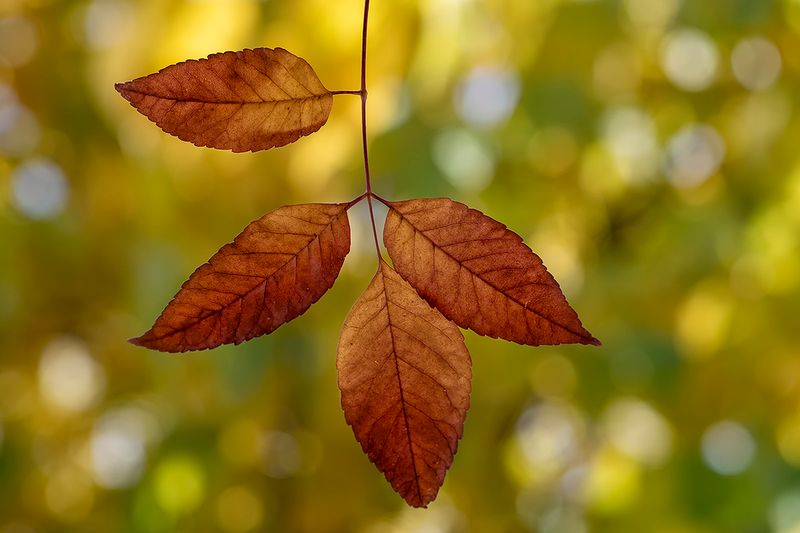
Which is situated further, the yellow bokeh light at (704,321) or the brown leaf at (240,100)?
the yellow bokeh light at (704,321)

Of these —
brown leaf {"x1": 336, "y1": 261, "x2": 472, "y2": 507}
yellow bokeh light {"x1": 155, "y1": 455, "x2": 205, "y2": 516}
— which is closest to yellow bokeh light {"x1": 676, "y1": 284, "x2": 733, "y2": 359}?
yellow bokeh light {"x1": 155, "y1": 455, "x2": 205, "y2": 516}

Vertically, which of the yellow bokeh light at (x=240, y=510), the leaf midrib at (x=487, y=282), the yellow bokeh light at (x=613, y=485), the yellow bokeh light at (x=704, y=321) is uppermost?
the leaf midrib at (x=487, y=282)

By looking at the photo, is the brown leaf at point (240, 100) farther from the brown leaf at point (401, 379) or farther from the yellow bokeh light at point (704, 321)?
the yellow bokeh light at point (704, 321)

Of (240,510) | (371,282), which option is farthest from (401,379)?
(240,510)

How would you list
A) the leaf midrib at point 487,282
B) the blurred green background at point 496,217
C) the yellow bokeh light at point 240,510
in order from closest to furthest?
1. the leaf midrib at point 487,282
2. the blurred green background at point 496,217
3. the yellow bokeh light at point 240,510

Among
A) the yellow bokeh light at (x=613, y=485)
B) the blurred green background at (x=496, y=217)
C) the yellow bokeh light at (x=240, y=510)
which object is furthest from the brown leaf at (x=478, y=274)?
the yellow bokeh light at (x=240, y=510)

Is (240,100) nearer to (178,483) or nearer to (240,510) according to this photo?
(178,483)

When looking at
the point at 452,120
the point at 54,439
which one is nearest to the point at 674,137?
the point at 452,120

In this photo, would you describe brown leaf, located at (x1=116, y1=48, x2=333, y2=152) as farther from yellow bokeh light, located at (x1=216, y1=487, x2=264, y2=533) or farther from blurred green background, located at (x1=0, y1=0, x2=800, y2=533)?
yellow bokeh light, located at (x1=216, y1=487, x2=264, y2=533)
